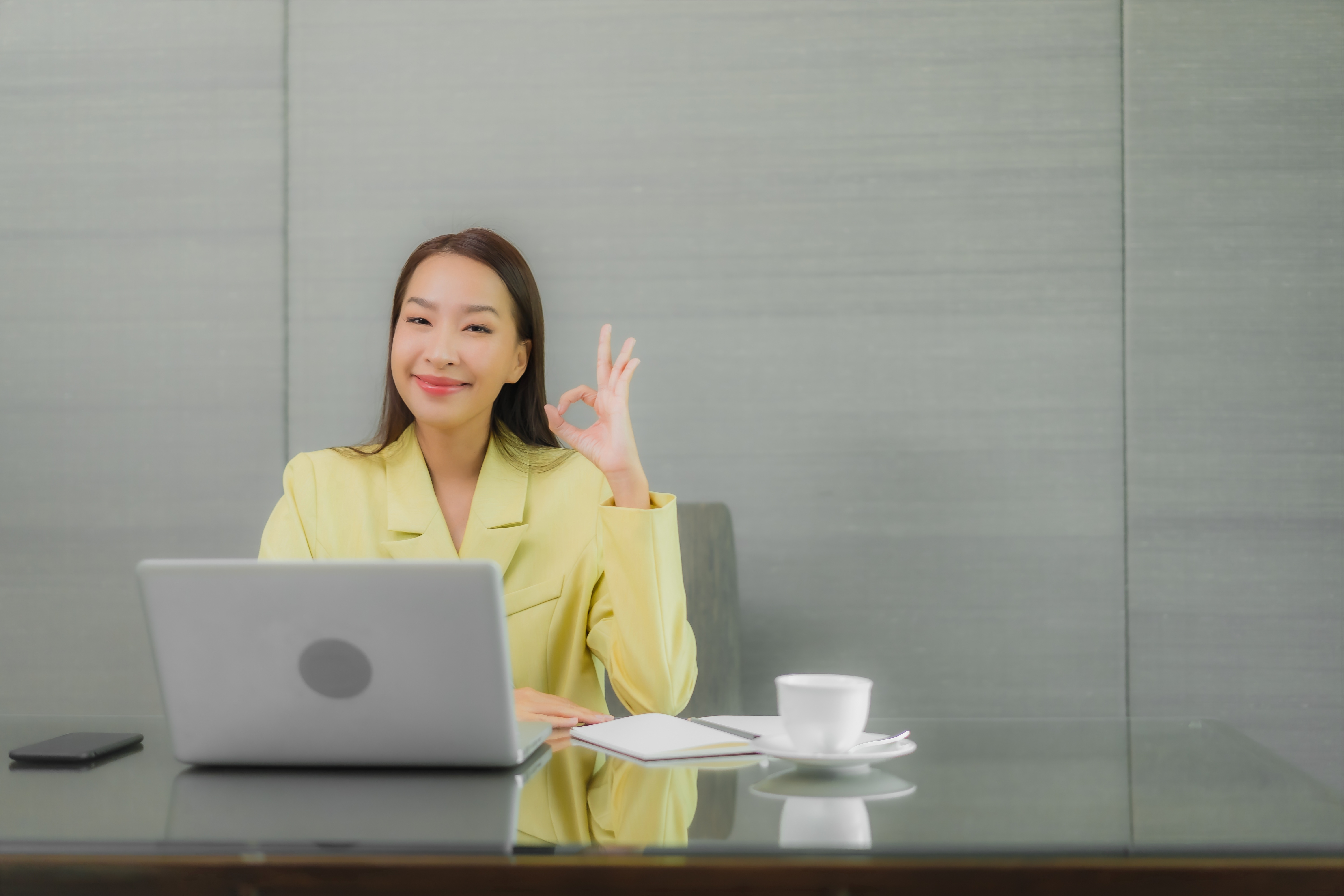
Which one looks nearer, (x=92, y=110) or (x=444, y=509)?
(x=444, y=509)

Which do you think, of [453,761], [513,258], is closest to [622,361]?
[513,258]

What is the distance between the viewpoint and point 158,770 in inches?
40.3

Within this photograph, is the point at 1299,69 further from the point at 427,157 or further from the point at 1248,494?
the point at 427,157

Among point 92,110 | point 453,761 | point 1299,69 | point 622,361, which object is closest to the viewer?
point 453,761

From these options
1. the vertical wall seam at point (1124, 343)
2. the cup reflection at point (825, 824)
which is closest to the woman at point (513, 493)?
the cup reflection at point (825, 824)

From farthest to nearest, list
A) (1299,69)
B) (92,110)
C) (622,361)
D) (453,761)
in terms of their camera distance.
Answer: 1. (92,110)
2. (1299,69)
3. (622,361)
4. (453,761)

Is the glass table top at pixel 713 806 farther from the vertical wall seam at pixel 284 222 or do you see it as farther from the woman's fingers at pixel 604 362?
the vertical wall seam at pixel 284 222

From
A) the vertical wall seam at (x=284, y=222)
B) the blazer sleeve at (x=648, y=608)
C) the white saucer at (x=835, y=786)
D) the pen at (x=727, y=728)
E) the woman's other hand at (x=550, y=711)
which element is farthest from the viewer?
the vertical wall seam at (x=284, y=222)

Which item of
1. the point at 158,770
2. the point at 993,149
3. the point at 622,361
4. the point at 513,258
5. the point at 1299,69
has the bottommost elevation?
the point at 158,770

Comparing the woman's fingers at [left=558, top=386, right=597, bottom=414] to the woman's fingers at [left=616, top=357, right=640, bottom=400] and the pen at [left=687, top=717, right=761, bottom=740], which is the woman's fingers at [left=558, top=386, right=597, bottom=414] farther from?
the pen at [left=687, top=717, right=761, bottom=740]

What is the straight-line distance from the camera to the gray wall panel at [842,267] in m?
2.40

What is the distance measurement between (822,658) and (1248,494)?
1.03 meters

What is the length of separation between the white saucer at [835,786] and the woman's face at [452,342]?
3.23 feet

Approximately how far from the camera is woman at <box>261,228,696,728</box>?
1473mm
